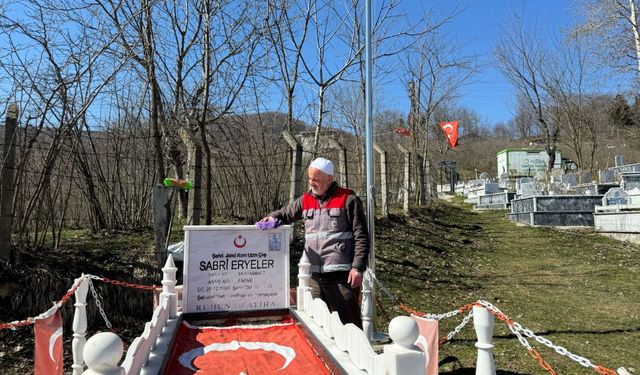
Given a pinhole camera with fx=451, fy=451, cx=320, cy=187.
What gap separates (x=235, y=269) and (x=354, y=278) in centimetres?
111

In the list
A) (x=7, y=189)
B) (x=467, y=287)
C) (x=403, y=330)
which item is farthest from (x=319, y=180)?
(x=467, y=287)

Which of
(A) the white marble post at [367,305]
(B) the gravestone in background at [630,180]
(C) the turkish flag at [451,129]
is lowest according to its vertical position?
(A) the white marble post at [367,305]

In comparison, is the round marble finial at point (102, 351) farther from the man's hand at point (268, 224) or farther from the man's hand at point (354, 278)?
the man's hand at point (268, 224)

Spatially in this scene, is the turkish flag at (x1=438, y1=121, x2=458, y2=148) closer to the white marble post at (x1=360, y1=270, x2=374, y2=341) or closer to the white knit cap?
the white marble post at (x1=360, y1=270, x2=374, y2=341)

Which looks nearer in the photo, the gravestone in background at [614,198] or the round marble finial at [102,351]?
the round marble finial at [102,351]

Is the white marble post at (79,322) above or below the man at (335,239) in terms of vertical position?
below

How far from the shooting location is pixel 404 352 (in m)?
1.90

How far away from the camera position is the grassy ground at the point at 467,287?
15.5 feet

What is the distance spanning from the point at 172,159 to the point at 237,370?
7.53 meters

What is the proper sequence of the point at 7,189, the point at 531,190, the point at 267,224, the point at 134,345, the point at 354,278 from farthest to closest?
the point at 531,190 → the point at 7,189 → the point at 267,224 → the point at 354,278 → the point at 134,345

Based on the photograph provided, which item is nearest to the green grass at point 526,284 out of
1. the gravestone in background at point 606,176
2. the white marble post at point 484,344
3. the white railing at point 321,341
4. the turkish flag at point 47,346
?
the white railing at point 321,341

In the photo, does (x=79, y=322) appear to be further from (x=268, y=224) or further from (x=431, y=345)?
(x=431, y=345)

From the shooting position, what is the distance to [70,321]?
5039 millimetres

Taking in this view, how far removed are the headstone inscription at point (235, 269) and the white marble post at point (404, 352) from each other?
92.7 inches
